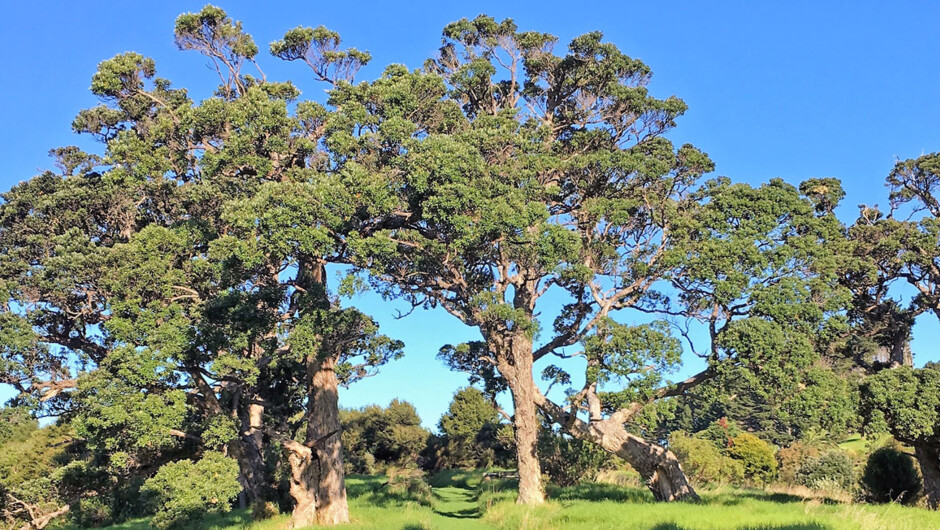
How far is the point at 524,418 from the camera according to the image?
2339 centimetres

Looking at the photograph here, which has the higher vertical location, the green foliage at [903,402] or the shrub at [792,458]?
the green foliage at [903,402]

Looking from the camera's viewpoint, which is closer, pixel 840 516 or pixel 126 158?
pixel 840 516

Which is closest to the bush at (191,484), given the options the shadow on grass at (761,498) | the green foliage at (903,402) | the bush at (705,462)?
the shadow on grass at (761,498)

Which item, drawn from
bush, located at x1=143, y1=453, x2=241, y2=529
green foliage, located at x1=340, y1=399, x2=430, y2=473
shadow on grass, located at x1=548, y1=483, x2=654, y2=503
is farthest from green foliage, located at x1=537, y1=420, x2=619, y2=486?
green foliage, located at x1=340, y1=399, x2=430, y2=473

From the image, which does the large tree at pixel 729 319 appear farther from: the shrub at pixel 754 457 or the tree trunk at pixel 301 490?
the shrub at pixel 754 457

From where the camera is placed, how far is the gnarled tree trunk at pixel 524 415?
22781 mm

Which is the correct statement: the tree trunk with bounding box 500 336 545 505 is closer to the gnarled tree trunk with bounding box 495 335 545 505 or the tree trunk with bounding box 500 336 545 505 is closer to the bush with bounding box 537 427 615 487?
the gnarled tree trunk with bounding box 495 335 545 505

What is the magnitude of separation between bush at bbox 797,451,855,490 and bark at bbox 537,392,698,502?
884cm

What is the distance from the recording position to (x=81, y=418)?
731 inches

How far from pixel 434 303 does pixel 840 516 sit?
13399 millimetres

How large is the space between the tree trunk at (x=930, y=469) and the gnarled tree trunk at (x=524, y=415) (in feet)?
38.3

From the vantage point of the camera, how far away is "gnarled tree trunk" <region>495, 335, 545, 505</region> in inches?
897

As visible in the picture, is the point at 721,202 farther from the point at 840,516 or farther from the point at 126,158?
the point at 126,158

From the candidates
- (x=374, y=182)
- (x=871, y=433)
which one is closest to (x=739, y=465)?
(x=871, y=433)
